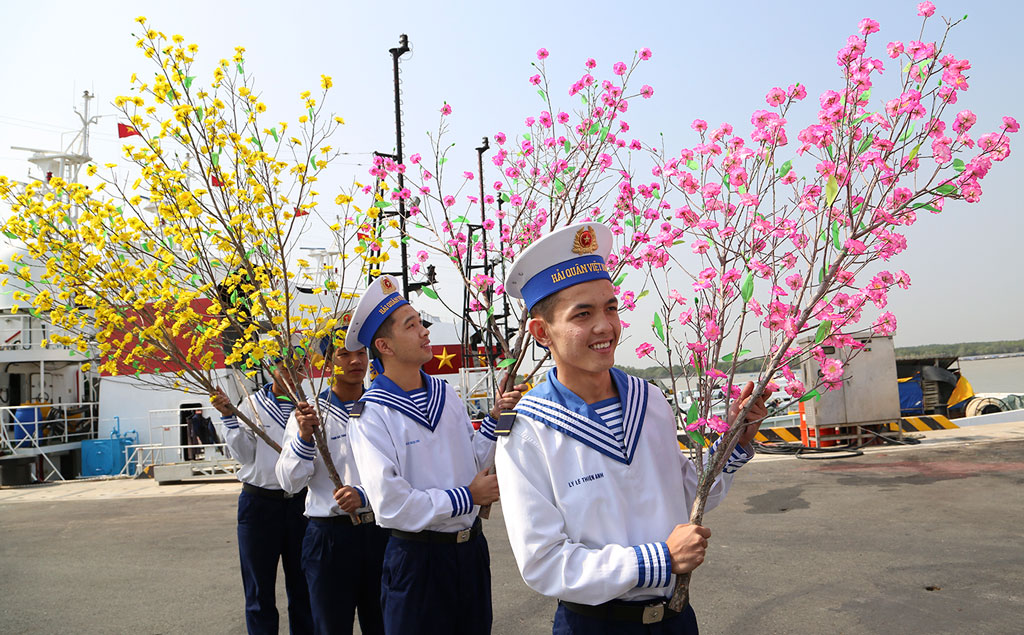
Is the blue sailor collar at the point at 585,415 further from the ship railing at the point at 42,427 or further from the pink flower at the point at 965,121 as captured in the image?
the ship railing at the point at 42,427

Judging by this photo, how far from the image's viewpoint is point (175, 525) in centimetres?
968

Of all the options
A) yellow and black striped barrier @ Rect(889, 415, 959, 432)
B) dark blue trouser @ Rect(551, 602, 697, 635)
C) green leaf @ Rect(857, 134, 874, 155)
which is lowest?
yellow and black striped barrier @ Rect(889, 415, 959, 432)

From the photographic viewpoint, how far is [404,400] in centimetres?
344

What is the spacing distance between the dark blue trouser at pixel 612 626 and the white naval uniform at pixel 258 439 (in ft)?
9.82

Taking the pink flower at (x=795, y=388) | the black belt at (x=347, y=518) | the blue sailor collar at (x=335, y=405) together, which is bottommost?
the black belt at (x=347, y=518)

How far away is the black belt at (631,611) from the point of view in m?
2.03

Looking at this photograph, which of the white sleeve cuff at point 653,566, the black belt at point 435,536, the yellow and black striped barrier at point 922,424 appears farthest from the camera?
the yellow and black striped barrier at point 922,424

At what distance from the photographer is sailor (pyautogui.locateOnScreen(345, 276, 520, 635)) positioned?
3080 millimetres

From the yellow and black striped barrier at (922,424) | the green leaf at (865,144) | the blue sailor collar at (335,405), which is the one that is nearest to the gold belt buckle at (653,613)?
the green leaf at (865,144)

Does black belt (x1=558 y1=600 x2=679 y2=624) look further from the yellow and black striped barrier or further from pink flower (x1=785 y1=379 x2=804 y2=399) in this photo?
the yellow and black striped barrier

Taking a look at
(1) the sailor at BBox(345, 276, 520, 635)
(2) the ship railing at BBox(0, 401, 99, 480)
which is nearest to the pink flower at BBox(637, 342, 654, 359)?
(1) the sailor at BBox(345, 276, 520, 635)

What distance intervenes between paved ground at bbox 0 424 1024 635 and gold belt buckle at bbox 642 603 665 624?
3.07m

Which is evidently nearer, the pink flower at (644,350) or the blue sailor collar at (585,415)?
the blue sailor collar at (585,415)

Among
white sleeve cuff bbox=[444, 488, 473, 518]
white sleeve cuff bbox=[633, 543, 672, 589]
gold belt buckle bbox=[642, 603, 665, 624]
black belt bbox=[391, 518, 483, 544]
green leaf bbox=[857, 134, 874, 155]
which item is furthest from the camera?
black belt bbox=[391, 518, 483, 544]
